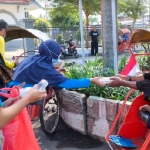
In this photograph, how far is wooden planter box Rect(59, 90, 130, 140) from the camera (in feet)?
12.0

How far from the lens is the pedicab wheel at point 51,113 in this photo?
4.09 metres

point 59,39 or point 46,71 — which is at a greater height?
point 59,39

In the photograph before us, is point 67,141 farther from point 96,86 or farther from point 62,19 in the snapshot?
point 62,19

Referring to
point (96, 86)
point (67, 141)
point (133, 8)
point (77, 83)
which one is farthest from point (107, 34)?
point (133, 8)

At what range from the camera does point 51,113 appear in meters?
A: 4.35

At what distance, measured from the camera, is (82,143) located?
3.92m

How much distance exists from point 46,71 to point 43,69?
0.05 metres

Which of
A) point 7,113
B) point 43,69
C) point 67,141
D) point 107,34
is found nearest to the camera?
point 7,113

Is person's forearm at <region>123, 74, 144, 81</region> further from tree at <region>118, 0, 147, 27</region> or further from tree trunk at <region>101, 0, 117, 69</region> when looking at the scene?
tree at <region>118, 0, 147, 27</region>


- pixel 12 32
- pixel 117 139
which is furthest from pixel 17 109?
pixel 12 32

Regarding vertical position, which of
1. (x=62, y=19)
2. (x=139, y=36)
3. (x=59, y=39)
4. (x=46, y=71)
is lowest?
(x=46, y=71)

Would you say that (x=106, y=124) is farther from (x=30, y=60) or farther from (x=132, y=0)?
(x=132, y=0)

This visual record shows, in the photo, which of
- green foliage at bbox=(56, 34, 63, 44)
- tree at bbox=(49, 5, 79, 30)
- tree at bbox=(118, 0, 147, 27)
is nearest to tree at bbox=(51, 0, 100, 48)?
tree at bbox=(49, 5, 79, 30)

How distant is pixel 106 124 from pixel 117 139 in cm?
86
